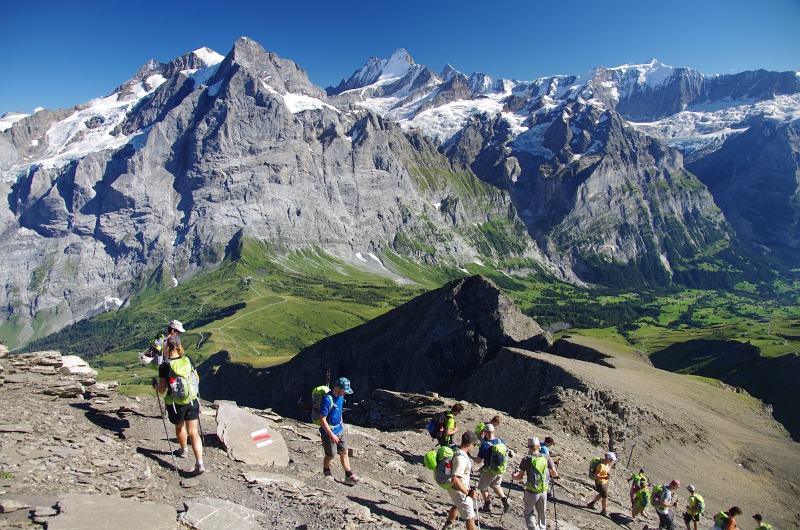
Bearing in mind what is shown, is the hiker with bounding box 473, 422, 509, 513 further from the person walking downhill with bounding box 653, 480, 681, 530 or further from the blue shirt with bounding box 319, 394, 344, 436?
the person walking downhill with bounding box 653, 480, 681, 530

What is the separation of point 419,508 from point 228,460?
720 cm

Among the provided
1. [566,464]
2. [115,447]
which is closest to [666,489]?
[566,464]

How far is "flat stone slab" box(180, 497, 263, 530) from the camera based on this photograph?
1211cm

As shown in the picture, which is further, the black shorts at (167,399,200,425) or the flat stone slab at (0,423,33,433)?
the flat stone slab at (0,423,33,433)

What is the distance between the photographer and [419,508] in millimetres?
17031

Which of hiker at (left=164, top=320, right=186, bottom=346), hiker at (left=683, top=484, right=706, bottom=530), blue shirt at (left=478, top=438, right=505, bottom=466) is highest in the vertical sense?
hiker at (left=164, top=320, right=186, bottom=346)

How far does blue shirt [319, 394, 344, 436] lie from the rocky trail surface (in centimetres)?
199

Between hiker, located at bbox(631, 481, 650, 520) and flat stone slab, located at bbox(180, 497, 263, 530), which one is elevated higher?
flat stone slab, located at bbox(180, 497, 263, 530)

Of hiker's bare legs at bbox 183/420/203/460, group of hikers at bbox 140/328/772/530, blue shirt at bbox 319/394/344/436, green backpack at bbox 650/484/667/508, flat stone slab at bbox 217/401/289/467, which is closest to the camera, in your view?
group of hikers at bbox 140/328/772/530

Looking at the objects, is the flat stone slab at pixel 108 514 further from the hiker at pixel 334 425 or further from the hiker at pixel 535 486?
the hiker at pixel 535 486

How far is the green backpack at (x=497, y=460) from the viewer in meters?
16.9

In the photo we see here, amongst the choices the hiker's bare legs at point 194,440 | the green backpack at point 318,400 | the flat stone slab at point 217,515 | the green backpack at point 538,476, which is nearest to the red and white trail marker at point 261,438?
the green backpack at point 318,400

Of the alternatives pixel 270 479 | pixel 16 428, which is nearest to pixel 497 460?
pixel 270 479

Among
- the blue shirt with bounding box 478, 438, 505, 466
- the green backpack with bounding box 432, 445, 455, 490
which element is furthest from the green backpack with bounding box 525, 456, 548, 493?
the green backpack with bounding box 432, 445, 455, 490
